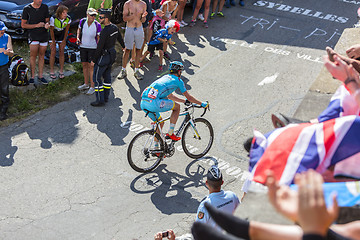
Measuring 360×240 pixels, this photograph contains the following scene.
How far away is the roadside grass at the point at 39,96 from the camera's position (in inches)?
406

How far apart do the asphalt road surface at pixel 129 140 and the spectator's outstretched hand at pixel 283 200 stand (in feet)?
3.05

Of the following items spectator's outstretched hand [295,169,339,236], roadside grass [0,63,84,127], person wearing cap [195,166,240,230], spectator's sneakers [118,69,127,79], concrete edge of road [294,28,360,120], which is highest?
spectator's outstretched hand [295,169,339,236]

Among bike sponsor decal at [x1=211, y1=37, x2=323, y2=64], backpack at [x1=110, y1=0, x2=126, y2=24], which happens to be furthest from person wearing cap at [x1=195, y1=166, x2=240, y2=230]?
backpack at [x1=110, y1=0, x2=126, y2=24]

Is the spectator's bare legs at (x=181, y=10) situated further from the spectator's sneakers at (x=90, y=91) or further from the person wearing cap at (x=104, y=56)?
the spectator's sneakers at (x=90, y=91)

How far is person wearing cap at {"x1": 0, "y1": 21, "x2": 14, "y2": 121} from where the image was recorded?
9664 millimetres

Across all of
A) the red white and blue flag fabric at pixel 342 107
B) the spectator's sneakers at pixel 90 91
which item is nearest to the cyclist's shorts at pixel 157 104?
the spectator's sneakers at pixel 90 91

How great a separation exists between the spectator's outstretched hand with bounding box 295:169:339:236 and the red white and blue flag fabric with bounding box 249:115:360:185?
1099 millimetres

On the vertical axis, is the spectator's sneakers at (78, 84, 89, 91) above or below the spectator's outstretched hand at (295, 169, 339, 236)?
below

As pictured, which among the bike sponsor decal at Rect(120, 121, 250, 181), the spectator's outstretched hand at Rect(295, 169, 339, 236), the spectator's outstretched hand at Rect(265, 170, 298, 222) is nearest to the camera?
the spectator's outstretched hand at Rect(295, 169, 339, 236)

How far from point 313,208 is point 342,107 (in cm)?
188

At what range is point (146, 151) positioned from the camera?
861 cm

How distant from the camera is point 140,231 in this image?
7.32m

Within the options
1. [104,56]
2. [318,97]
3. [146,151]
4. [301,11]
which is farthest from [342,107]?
[301,11]

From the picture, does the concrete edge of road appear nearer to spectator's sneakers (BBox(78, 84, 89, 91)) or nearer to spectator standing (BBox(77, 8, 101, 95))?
spectator standing (BBox(77, 8, 101, 95))
